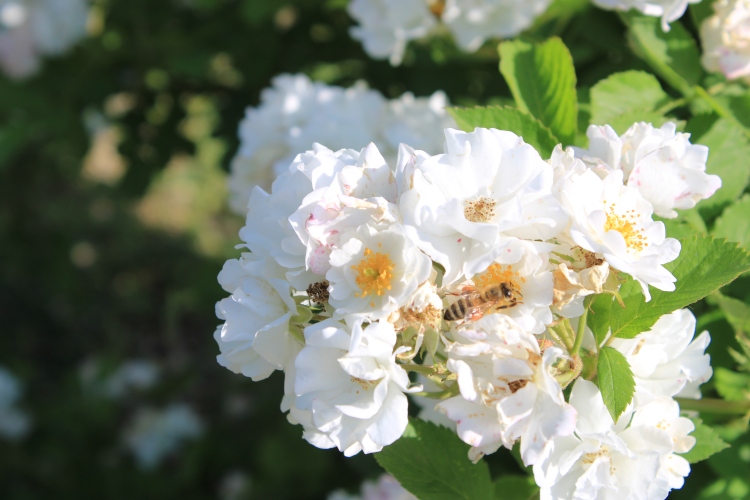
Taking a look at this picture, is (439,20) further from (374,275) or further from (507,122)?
(374,275)

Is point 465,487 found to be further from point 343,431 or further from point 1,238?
point 1,238

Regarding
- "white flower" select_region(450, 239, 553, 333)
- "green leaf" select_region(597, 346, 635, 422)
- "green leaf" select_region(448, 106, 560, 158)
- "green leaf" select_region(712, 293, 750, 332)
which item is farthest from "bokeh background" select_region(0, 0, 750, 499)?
"white flower" select_region(450, 239, 553, 333)

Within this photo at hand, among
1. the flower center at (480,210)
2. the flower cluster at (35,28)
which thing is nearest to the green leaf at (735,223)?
the flower center at (480,210)

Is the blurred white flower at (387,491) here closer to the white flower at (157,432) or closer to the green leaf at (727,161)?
the green leaf at (727,161)

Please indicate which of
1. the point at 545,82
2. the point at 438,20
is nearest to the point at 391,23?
the point at 438,20

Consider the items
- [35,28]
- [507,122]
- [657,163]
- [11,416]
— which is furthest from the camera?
[11,416]

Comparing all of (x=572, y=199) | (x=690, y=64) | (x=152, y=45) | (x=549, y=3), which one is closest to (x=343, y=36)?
(x=152, y=45)
